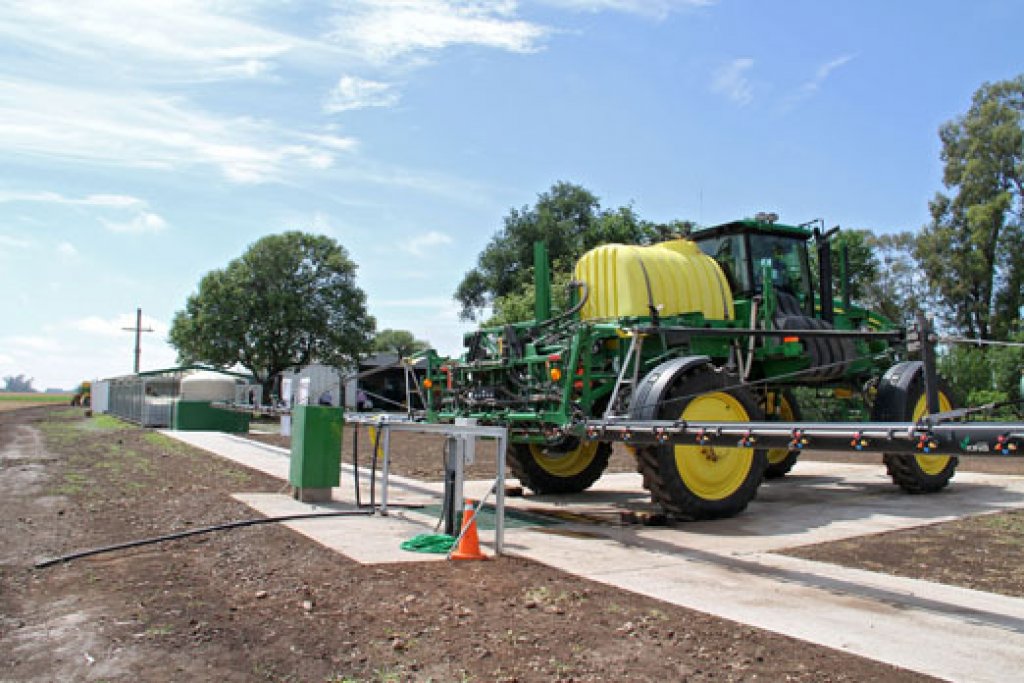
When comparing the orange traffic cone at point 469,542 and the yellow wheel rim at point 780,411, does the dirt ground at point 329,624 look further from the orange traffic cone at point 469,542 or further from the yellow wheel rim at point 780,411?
the yellow wheel rim at point 780,411

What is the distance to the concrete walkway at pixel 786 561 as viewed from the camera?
476cm

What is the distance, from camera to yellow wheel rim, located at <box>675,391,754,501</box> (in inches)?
329

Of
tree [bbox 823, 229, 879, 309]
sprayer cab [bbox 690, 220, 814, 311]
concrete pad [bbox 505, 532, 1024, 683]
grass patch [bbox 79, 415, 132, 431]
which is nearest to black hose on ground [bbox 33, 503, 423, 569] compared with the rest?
concrete pad [bbox 505, 532, 1024, 683]

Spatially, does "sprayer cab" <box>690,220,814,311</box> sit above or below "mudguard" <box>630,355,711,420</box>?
above

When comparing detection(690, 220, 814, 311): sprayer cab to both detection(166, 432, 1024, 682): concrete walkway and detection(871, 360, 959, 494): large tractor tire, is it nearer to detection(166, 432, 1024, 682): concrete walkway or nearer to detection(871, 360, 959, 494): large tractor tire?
detection(871, 360, 959, 494): large tractor tire

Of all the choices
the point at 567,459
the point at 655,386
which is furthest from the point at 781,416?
the point at 655,386

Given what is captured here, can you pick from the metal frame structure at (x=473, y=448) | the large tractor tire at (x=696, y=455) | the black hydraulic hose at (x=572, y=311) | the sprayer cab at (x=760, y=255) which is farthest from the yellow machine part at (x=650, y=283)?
the metal frame structure at (x=473, y=448)

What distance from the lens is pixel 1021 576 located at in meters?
6.52

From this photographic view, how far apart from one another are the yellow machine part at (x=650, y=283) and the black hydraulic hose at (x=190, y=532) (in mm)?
3628

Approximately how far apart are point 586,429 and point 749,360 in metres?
→ 2.85

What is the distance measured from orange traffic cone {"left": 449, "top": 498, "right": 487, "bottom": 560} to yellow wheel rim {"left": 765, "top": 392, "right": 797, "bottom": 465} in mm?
5969

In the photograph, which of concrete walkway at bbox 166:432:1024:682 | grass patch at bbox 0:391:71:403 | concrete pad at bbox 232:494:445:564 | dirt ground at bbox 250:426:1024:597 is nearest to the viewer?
concrete walkway at bbox 166:432:1024:682

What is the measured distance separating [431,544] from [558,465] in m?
4.35

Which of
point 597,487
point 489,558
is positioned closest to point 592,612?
point 489,558
